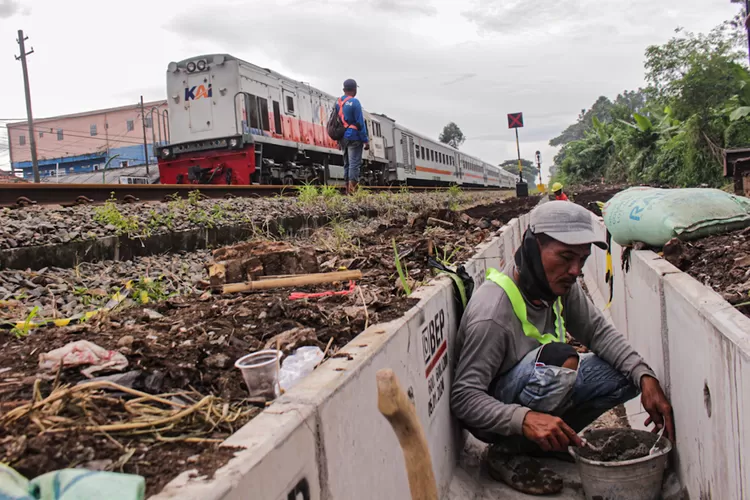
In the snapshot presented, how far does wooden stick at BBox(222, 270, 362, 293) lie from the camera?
3922 millimetres

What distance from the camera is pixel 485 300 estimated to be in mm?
3102

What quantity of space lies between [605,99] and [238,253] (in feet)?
419

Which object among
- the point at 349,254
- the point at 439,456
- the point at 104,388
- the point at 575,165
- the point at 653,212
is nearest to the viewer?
the point at 104,388

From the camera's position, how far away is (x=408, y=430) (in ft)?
4.25

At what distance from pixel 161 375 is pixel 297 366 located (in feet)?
1.65

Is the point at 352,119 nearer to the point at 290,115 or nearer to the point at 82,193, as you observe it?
the point at 82,193

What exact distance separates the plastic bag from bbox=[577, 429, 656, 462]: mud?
1681 millimetres

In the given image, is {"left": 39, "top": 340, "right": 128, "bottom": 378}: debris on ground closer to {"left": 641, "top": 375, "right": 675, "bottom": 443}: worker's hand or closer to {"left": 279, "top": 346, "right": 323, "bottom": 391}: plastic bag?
{"left": 279, "top": 346, "right": 323, "bottom": 391}: plastic bag

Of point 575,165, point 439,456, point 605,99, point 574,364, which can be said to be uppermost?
point 605,99

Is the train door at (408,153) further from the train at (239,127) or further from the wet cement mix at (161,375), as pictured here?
the wet cement mix at (161,375)

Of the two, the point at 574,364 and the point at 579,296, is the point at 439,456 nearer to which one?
the point at 574,364

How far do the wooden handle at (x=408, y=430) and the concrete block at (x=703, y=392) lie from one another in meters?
1.21

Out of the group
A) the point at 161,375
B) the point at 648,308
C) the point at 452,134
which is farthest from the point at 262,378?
the point at 452,134

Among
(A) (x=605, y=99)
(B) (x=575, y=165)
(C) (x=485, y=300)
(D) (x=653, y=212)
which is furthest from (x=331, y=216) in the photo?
(A) (x=605, y=99)
